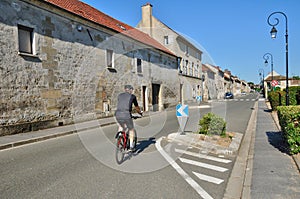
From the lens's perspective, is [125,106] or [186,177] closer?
[186,177]

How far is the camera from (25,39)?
10.6 m

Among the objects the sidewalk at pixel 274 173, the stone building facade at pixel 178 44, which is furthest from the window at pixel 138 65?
the sidewalk at pixel 274 173

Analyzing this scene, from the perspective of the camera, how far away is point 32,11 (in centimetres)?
1081

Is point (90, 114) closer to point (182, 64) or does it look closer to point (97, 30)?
point (97, 30)

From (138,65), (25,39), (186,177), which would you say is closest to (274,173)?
(186,177)

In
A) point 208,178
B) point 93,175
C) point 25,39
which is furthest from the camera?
point 25,39

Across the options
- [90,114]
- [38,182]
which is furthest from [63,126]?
[38,182]

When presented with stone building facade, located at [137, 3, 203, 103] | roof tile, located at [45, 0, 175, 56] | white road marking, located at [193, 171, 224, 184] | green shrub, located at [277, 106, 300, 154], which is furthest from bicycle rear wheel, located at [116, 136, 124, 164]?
stone building facade, located at [137, 3, 203, 103]

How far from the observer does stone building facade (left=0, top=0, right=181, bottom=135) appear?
32.0ft

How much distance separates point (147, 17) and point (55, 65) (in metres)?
21.3

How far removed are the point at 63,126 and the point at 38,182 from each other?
817cm

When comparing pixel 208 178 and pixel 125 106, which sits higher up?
pixel 125 106

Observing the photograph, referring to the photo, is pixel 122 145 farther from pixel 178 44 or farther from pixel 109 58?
pixel 178 44

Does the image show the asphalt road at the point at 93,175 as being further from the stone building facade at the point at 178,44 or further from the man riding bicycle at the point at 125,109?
the stone building facade at the point at 178,44
